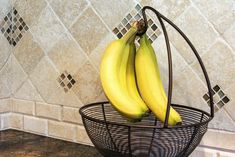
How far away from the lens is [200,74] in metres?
0.82

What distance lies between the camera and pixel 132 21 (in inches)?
36.0

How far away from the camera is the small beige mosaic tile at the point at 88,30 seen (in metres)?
0.97

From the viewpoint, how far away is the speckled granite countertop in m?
0.94

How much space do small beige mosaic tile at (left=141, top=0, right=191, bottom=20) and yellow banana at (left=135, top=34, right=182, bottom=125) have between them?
0.13 metres

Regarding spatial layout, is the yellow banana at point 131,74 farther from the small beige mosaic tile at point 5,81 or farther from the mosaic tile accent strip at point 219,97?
the small beige mosaic tile at point 5,81

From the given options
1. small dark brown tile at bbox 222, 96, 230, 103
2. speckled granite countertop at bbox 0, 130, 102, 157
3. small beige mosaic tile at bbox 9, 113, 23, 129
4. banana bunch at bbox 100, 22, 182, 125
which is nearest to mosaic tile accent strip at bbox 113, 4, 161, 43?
banana bunch at bbox 100, 22, 182, 125

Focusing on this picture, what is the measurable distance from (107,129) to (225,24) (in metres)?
0.36

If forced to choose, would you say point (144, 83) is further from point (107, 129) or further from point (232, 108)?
point (232, 108)

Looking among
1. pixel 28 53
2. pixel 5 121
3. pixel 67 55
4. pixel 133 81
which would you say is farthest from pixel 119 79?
pixel 5 121

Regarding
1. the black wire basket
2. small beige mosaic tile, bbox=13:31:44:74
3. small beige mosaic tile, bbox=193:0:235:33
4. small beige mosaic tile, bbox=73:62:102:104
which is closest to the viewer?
the black wire basket

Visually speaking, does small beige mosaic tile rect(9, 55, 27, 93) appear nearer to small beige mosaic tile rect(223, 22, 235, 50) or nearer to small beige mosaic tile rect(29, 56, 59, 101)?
small beige mosaic tile rect(29, 56, 59, 101)

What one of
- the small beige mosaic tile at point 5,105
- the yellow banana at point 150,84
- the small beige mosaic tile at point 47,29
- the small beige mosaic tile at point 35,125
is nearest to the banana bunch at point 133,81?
the yellow banana at point 150,84

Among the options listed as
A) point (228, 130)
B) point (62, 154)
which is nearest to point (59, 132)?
point (62, 154)

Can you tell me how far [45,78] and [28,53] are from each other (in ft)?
0.35
